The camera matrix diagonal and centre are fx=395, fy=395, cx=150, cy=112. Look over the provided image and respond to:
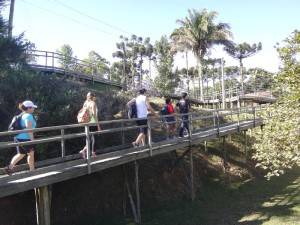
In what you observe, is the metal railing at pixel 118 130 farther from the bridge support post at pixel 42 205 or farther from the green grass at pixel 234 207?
the green grass at pixel 234 207

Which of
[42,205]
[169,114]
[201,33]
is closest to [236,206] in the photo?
[169,114]

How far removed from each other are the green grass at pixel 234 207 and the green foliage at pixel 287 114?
6.53 feet

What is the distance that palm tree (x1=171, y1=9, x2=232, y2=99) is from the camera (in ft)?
124

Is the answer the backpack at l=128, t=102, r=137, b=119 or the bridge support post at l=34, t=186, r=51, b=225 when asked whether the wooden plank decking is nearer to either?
the bridge support post at l=34, t=186, r=51, b=225

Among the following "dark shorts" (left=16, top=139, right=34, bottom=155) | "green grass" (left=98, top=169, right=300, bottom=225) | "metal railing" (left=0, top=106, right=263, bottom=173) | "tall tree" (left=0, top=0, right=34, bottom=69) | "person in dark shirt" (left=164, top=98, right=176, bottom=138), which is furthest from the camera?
"tall tree" (left=0, top=0, right=34, bottom=69)

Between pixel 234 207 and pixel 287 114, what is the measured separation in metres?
4.41

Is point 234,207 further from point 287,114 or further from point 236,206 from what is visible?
point 287,114

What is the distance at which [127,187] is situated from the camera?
12391 millimetres

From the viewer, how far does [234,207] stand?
44.4ft

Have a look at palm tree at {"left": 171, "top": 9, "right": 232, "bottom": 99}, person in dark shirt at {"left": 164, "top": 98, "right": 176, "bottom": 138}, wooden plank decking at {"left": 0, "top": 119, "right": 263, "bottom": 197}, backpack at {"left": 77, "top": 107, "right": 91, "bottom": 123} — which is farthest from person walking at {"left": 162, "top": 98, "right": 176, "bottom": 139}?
palm tree at {"left": 171, "top": 9, "right": 232, "bottom": 99}

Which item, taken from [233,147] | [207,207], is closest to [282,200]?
[207,207]

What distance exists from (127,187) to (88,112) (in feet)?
11.9

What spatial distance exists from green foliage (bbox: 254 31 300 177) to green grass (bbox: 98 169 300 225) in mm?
1989

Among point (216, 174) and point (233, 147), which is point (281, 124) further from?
point (233, 147)
